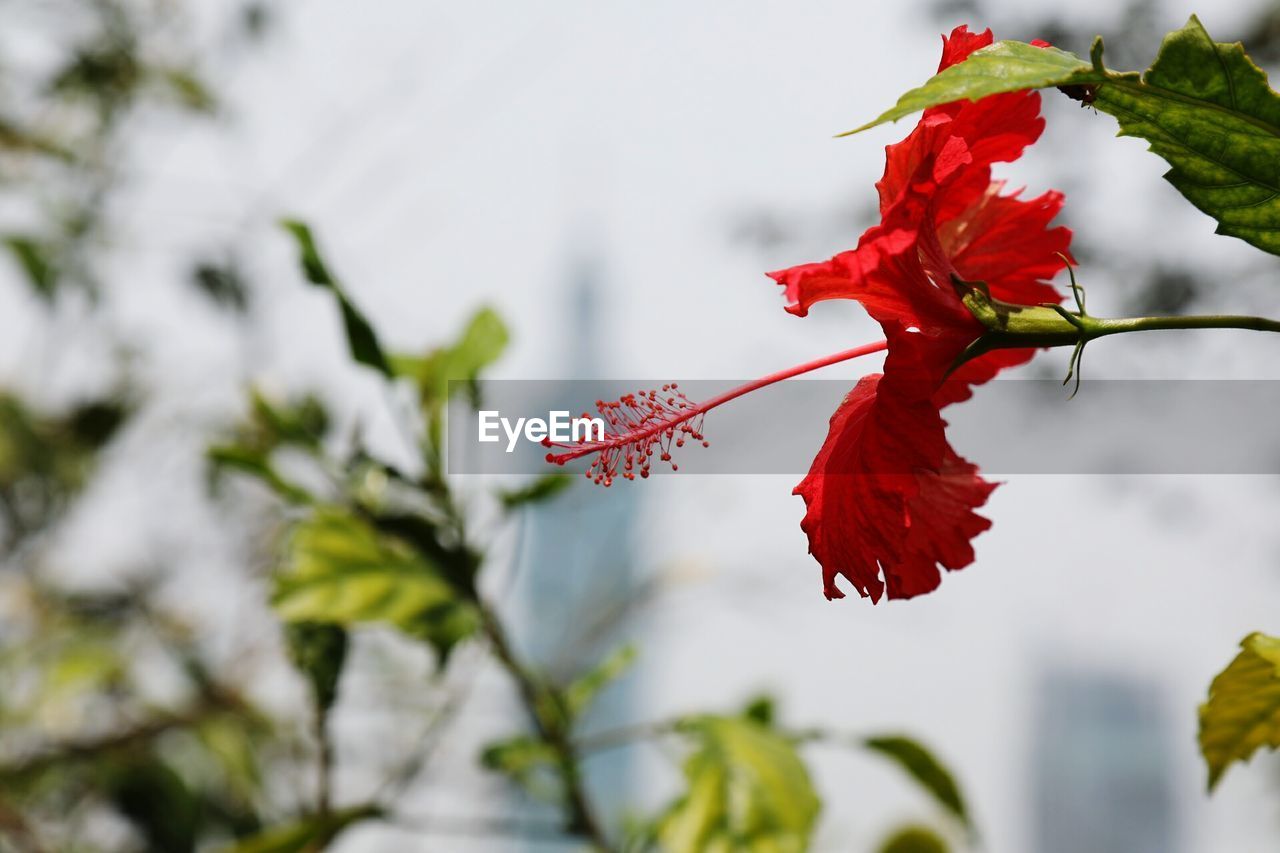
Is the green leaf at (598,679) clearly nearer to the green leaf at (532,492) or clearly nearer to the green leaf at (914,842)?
the green leaf at (532,492)

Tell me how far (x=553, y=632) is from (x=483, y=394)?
0.73 metres

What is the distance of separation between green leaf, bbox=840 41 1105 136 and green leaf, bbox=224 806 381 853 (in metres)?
0.55

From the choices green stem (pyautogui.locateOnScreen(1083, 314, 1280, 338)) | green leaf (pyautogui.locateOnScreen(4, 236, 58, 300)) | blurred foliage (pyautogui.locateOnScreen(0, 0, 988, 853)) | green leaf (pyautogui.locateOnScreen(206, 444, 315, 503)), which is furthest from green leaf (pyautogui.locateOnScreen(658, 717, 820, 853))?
green leaf (pyautogui.locateOnScreen(4, 236, 58, 300))

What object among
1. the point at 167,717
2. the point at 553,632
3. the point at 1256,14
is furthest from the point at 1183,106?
the point at 1256,14

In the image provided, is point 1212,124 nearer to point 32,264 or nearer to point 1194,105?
point 1194,105

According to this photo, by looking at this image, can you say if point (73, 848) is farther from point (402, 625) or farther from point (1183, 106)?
point (1183, 106)

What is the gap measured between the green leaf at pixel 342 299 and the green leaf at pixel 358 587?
96 millimetres

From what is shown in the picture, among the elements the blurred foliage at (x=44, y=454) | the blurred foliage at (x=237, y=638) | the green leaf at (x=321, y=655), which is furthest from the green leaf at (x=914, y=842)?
the blurred foliage at (x=44, y=454)

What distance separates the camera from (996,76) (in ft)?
Answer: 0.74

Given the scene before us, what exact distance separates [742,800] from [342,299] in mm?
326

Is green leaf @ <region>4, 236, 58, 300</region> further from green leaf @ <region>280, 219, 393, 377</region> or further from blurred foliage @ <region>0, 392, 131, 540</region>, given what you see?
green leaf @ <region>280, 219, 393, 377</region>

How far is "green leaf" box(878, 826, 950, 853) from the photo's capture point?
91 cm

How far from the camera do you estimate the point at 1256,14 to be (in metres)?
1.61

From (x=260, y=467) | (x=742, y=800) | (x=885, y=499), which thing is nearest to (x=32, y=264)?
(x=260, y=467)
